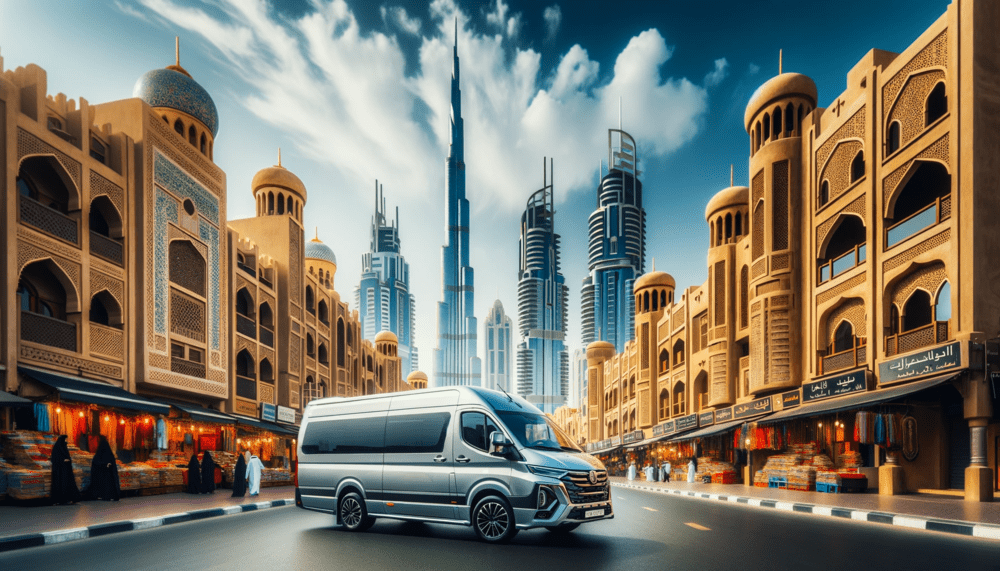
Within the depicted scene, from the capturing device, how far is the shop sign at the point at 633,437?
159 feet

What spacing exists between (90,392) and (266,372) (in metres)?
17.4

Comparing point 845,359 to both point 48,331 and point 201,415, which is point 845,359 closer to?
point 201,415

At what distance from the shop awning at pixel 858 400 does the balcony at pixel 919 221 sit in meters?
4.31

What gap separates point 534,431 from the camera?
9.91 metres

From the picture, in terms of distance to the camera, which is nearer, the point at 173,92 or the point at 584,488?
the point at 584,488

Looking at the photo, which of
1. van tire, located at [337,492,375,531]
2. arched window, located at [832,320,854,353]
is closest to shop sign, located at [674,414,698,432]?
arched window, located at [832,320,854,353]

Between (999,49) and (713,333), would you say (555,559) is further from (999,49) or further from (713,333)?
(713,333)

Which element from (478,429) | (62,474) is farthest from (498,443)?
(62,474)

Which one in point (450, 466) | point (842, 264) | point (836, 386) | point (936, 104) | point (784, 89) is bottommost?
point (836, 386)

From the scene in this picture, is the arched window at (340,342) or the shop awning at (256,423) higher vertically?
the arched window at (340,342)

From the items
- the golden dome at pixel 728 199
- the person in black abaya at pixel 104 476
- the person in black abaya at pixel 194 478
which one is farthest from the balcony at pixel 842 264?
the person in black abaya at pixel 104 476

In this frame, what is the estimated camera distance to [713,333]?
35.0m

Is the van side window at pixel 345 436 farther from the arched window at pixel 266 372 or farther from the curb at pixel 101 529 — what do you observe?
the arched window at pixel 266 372

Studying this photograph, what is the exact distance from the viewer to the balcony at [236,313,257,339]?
1200 inches
